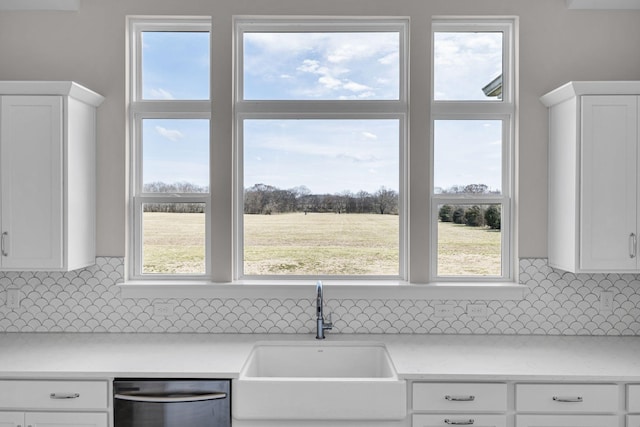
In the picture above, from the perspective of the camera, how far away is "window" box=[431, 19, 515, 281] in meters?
2.78

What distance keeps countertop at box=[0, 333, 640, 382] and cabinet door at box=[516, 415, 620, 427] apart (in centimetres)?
18

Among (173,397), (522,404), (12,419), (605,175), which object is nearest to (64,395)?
(12,419)

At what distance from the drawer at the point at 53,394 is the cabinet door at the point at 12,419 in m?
0.03

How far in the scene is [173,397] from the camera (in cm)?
201

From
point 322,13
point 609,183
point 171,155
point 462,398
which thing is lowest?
point 462,398

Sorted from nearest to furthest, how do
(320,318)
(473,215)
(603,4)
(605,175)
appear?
(605,175)
(320,318)
(603,4)
(473,215)

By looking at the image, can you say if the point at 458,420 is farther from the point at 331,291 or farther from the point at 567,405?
the point at 331,291

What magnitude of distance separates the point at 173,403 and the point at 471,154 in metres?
2.18

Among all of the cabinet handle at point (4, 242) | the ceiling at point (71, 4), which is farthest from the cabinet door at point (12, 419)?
the ceiling at point (71, 4)

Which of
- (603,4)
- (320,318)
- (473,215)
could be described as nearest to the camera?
(320,318)

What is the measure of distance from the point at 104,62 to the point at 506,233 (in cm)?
270

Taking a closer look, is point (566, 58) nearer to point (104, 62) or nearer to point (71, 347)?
point (104, 62)

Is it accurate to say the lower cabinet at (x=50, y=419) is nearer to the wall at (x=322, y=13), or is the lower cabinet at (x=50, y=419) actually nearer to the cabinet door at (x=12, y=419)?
the cabinet door at (x=12, y=419)

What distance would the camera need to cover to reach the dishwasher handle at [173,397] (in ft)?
6.56
